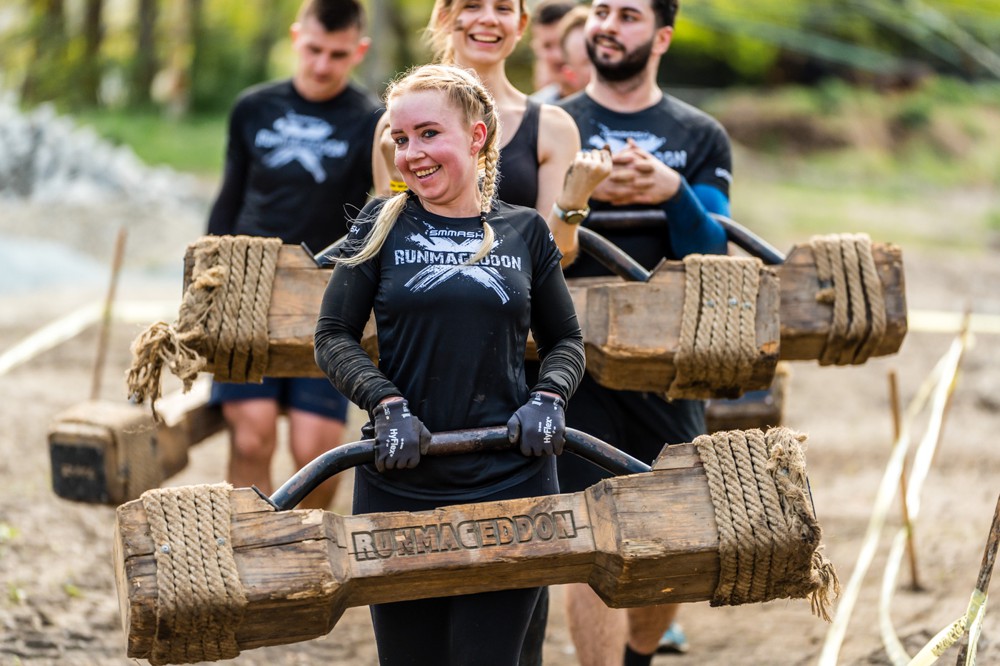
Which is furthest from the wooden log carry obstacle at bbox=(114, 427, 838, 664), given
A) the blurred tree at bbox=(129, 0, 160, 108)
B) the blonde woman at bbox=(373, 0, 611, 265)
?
the blurred tree at bbox=(129, 0, 160, 108)

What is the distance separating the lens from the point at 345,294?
2713 millimetres

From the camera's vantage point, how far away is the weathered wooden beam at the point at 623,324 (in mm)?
3344

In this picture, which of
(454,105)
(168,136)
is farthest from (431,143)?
(168,136)

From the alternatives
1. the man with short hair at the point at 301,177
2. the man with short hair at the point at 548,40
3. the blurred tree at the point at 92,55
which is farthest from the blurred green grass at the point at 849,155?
the man with short hair at the point at 301,177

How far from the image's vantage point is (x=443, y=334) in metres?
2.67

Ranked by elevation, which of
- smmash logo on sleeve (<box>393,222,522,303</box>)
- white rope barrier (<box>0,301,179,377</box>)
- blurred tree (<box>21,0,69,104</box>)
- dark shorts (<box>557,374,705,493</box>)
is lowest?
blurred tree (<box>21,0,69,104</box>)

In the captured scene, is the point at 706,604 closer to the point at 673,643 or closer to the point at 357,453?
the point at 673,643

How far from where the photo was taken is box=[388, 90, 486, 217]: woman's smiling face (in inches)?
106

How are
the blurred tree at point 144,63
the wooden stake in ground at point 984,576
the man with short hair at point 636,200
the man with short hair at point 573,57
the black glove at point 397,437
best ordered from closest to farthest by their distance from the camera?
1. the black glove at point 397,437
2. the wooden stake in ground at point 984,576
3. the man with short hair at point 636,200
4. the man with short hair at point 573,57
5. the blurred tree at point 144,63

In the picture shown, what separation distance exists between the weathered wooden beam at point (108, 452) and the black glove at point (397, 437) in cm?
201

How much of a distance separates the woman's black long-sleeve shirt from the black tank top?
0.81 m

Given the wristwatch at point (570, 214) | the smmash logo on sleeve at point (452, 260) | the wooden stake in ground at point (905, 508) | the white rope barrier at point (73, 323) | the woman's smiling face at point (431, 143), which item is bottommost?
the white rope barrier at point (73, 323)

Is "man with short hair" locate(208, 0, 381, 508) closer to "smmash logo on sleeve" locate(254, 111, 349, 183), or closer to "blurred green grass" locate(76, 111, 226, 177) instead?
"smmash logo on sleeve" locate(254, 111, 349, 183)

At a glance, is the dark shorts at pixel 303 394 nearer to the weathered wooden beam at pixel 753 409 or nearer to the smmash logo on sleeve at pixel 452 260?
the weathered wooden beam at pixel 753 409
